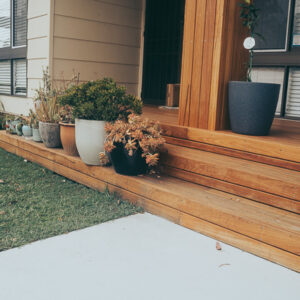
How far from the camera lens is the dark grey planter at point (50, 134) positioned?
4012 millimetres

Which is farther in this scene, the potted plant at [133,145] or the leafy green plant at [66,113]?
the leafy green plant at [66,113]

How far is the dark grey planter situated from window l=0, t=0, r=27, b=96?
190 centimetres

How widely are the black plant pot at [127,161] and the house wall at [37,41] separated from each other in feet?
7.95

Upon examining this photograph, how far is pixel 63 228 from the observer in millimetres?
2385

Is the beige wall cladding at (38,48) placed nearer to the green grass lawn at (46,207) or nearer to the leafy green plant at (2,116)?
the leafy green plant at (2,116)

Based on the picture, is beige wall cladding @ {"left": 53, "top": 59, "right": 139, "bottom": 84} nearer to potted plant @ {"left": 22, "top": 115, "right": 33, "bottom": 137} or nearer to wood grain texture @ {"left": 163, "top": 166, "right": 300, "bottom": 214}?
potted plant @ {"left": 22, "top": 115, "right": 33, "bottom": 137}

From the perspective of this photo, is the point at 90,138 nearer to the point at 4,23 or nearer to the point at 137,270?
the point at 137,270

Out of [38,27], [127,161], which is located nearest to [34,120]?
[38,27]

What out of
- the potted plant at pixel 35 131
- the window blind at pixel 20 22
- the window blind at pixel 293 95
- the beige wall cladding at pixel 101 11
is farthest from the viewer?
the window blind at pixel 20 22


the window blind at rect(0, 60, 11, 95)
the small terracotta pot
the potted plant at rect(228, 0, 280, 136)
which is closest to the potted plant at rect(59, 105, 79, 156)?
the small terracotta pot

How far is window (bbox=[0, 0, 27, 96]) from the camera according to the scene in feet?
18.6

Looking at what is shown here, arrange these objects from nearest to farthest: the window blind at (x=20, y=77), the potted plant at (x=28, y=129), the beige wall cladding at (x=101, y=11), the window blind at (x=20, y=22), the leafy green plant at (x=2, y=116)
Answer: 1. the potted plant at (x=28, y=129)
2. the beige wall cladding at (x=101, y=11)
3. the window blind at (x=20, y=22)
4. the window blind at (x=20, y=77)
5. the leafy green plant at (x=2, y=116)

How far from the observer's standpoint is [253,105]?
2871 mm

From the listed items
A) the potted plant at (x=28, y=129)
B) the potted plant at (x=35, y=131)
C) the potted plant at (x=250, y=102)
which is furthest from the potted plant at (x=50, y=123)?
the potted plant at (x=250, y=102)
